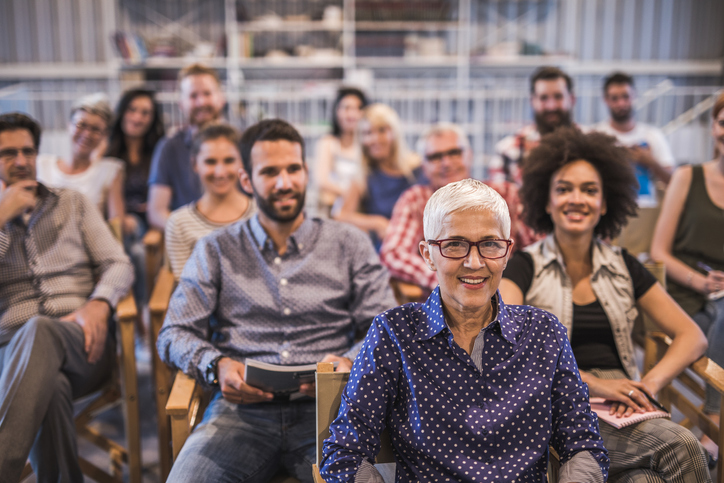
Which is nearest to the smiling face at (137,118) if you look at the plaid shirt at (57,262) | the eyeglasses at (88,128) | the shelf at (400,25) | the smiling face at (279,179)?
the eyeglasses at (88,128)

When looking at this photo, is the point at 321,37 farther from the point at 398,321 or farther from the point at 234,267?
the point at 398,321

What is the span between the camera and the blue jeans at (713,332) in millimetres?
2014

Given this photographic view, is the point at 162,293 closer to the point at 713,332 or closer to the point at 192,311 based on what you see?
the point at 192,311

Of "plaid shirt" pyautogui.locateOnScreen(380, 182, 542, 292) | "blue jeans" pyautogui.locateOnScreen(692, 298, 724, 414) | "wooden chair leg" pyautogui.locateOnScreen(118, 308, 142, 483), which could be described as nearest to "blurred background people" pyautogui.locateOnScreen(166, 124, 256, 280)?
"wooden chair leg" pyautogui.locateOnScreen(118, 308, 142, 483)

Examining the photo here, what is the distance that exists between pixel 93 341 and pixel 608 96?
10.4 feet

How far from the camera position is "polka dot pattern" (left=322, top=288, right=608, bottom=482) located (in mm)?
1253

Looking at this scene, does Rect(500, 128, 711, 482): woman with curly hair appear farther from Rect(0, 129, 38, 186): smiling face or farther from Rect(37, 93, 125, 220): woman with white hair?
Rect(37, 93, 125, 220): woman with white hair

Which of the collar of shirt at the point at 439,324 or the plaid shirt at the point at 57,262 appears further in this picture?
the plaid shirt at the point at 57,262

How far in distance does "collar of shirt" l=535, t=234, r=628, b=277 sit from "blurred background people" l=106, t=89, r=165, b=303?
243cm

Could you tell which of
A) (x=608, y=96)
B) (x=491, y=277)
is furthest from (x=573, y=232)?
(x=608, y=96)

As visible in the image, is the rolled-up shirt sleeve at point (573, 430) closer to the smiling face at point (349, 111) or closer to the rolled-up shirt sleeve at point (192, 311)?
the rolled-up shirt sleeve at point (192, 311)

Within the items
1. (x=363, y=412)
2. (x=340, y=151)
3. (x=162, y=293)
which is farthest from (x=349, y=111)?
(x=363, y=412)

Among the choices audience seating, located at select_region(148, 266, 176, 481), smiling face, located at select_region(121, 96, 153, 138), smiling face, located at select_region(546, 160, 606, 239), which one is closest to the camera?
smiling face, located at select_region(546, 160, 606, 239)

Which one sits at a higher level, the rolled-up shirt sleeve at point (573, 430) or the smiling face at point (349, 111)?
the smiling face at point (349, 111)
